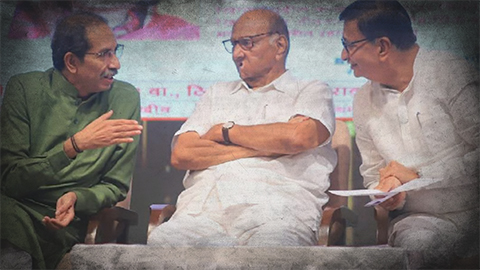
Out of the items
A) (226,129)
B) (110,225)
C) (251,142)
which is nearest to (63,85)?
(110,225)

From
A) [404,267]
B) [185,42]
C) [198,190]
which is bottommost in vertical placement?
[404,267]

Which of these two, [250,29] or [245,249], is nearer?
[245,249]

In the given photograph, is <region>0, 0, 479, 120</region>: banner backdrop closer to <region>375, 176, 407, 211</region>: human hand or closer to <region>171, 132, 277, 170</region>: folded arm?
<region>171, 132, 277, 170</region>: folded arm

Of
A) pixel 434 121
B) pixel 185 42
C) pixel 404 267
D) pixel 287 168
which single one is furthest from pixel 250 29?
pixel 404 267

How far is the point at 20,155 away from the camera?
5.32 metres

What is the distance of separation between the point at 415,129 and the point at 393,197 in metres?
0.45

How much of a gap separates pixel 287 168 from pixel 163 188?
80cm

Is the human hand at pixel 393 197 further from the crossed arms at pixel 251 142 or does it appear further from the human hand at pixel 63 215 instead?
the human hand at pixel 63 215

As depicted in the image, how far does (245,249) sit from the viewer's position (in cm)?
500

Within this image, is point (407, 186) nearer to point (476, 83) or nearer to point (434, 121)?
point (434, 121)

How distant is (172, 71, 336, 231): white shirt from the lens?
16.9 ft

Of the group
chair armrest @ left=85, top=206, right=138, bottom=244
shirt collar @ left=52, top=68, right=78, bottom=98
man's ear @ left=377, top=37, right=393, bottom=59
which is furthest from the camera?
shirt collar @ left=52, top=68, right=78, bottom=98

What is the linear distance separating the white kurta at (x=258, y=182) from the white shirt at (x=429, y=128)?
0.25 m

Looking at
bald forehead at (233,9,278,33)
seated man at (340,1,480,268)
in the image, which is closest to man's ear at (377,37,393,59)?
seated man at (340,1,480,268)
